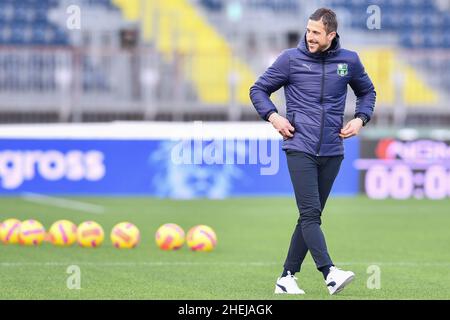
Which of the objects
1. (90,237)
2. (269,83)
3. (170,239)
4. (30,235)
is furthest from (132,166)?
(269,83)

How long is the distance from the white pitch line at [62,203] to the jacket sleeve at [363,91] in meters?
8.98

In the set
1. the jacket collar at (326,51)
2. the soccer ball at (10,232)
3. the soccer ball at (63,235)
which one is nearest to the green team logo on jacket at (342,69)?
the jacket collar at (326,51)

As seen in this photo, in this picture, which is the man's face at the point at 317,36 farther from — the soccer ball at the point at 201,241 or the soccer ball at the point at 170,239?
the soccer ball at the point at 170,239

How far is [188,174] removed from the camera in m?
21.2

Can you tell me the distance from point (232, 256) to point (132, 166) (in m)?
9.40

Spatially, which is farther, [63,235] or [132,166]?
[132,166]

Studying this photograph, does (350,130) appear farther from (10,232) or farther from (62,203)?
(62,203)

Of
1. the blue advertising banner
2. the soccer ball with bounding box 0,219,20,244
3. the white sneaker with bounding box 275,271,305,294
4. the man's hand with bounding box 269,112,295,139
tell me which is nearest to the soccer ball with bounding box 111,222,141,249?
the soccer ball with bounding box 0,219,20,244

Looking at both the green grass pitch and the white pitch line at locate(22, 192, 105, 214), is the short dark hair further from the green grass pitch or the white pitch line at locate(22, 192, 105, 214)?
the white pitch line at locate(22, 192, 105, 214)

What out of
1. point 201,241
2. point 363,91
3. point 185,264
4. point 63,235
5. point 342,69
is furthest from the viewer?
point 63,235

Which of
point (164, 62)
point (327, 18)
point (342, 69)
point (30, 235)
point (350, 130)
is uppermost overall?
point (327, 18)

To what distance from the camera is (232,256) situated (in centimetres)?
1224

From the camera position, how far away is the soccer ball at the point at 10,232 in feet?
43.4

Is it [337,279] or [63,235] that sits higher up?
[337,279]
